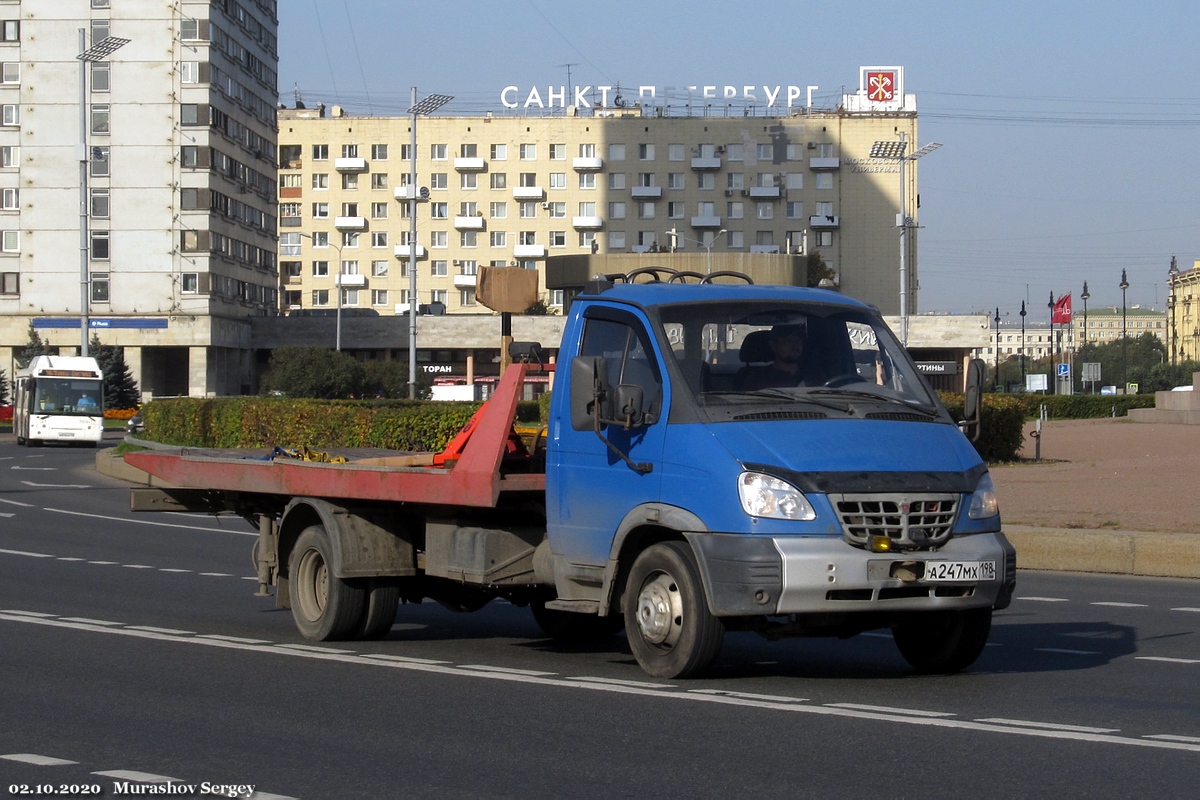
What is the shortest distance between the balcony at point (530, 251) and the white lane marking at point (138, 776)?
12580cm

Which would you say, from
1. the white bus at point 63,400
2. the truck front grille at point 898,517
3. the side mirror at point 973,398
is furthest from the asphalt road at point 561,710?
the white bus at point 63,400

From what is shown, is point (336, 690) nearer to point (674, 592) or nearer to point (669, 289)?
point (674, 592)

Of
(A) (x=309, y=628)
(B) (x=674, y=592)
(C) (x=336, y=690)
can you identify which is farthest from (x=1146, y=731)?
(A) (x=309, y=628)

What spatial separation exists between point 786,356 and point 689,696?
79.5 inches

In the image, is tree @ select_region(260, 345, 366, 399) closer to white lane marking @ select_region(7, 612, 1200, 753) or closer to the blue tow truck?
white lane marking @ select_region(7, 612, 1200, 753)

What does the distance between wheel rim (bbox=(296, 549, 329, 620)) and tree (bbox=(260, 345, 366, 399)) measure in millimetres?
70611

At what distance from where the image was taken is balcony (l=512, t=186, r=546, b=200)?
430ft

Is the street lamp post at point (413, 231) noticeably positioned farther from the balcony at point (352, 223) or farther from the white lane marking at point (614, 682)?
the balcony at point (352, 223)

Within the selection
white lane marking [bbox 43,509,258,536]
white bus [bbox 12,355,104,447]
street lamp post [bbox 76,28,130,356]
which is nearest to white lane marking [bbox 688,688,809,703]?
white lane marking [bbox 43,509,258,536]

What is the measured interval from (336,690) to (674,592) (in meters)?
1.94

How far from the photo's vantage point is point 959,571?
819 centimetres

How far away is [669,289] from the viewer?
9188mm

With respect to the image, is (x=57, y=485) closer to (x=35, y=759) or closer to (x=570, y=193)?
(x=35, y=759)

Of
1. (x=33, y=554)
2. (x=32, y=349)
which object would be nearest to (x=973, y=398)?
(x=33, y=554)
